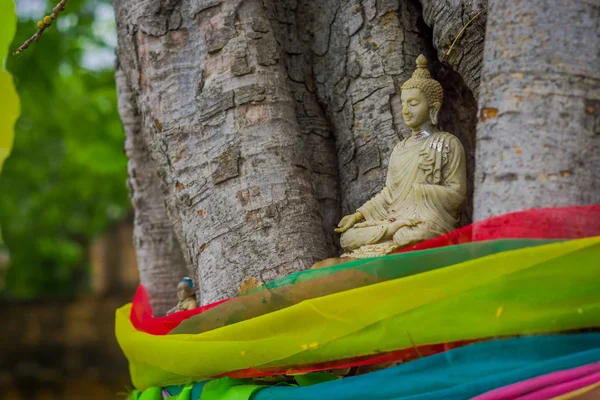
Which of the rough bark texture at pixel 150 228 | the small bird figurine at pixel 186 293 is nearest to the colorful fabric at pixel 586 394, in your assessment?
the small bird figurine at pixel 186 293

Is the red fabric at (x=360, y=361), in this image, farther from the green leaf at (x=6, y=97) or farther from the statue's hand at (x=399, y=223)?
the green leaf at (x=6, y=97)

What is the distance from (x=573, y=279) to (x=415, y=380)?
43cm

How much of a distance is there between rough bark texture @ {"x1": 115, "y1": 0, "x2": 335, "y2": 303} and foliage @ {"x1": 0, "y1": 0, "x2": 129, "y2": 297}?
2.30m

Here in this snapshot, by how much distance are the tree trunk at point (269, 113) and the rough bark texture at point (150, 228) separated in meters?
0.59

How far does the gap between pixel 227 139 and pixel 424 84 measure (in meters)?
0.66

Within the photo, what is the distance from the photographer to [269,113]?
8.27 feet

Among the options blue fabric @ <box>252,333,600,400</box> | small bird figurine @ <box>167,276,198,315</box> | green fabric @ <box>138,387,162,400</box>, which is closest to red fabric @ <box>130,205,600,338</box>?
blue fabric @ <box>252,333,600,400</box>

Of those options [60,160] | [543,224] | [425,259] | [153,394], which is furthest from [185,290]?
[60,160]

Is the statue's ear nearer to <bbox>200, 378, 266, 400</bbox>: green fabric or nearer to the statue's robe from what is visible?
the statue's robe

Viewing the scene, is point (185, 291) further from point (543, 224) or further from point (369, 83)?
point (543, 224)

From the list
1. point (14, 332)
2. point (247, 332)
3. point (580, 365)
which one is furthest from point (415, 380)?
point (14, 332)

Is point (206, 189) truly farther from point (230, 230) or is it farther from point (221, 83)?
point (221, 83)

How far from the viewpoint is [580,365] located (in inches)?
65.0

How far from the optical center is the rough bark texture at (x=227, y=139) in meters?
2.43
